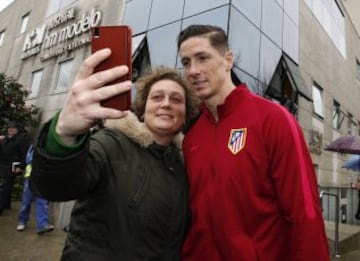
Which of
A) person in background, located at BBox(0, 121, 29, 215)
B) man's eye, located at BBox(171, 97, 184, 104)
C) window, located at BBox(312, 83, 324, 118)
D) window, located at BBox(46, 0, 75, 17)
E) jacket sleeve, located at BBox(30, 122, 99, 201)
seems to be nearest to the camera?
jacket sleeve, located at BBox(30, 122, 99, 201)

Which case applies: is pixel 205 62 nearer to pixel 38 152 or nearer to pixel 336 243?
pixel 38 152

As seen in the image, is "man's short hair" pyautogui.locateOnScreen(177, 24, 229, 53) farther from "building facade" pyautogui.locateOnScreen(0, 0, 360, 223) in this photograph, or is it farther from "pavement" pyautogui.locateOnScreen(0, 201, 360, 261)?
"building facade" pyautogui.locateOnScreen(0, 0, 360, 223)

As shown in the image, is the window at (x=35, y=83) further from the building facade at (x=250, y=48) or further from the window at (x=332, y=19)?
the window at (x=332, y=19)

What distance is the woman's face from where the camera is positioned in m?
2.10

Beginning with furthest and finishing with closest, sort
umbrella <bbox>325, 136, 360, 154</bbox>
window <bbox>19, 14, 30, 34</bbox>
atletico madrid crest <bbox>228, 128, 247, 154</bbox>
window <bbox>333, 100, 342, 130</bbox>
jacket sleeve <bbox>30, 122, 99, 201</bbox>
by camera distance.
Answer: window <bbox>19, 14, 30, 34</bbox>
window <bbox>333, 100, 342, 130</bbox>
umbrella <bbox>325, 136, 360, 154</bbox>
atletico madrid crest <bbox>228, 128, 247, 154</bbox>
jacket sleeve <bbox>30, 122, 99, 201</bbox>

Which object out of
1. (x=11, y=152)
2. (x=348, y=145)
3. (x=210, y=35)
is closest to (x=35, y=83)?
(x=11, y=152)

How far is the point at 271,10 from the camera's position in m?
10.2

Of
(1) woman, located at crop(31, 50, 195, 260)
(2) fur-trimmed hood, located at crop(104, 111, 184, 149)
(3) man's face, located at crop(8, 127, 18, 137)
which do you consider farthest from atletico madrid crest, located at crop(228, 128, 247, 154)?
(3) man's face, located at crop(8, 127, 18, 137)

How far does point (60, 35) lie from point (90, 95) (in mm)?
13992

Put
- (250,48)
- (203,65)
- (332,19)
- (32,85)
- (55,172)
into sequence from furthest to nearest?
(332,19), (32,85), (250,48), (203,65), (55,172)

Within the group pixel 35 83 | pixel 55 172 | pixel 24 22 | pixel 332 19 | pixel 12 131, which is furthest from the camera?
pixel 24 22

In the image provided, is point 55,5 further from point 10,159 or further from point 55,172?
point 55,172

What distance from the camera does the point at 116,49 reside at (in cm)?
112

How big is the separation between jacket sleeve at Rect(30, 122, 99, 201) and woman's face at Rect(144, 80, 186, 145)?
0.88 metres
